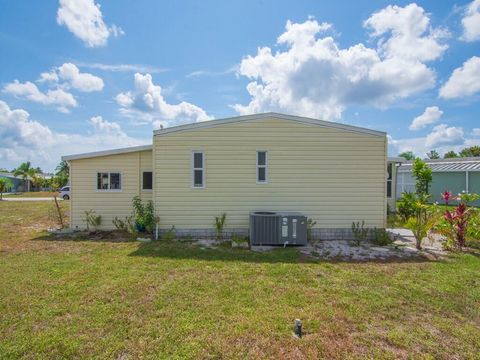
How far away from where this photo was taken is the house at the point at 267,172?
8352mm

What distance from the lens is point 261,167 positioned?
8.45 meters

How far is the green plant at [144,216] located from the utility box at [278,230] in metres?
3.12

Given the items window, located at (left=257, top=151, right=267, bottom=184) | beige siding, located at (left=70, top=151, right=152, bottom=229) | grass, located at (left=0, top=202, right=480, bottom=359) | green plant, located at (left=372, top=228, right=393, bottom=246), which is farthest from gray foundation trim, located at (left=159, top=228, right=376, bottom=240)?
beige siding, located at (left=70, top=151, right=152, bottom=229)

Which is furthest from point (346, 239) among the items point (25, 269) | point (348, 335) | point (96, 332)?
point (25, 269)

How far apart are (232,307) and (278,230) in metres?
3.83

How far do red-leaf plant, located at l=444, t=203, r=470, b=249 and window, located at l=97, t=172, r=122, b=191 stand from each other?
1060 cm

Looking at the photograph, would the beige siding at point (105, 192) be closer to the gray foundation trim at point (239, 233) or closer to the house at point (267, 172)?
the house at point (267, 172)

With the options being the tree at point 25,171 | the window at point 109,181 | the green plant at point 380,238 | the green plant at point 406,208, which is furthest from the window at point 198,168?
the tree at point 25,171

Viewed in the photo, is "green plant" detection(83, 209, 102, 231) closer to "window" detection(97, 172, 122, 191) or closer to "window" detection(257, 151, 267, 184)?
"window" detection(97, 172, 122, 191)

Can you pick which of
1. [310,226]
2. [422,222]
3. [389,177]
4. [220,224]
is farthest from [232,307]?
[389,177]

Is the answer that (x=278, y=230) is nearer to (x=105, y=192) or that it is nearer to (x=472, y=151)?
(x=105, y=192)

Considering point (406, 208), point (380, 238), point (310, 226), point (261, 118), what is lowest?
point (380, 238)

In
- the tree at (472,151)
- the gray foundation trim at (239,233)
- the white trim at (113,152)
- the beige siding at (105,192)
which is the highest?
the tree at (472,151)

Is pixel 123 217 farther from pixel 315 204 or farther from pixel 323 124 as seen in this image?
pixel 323 124
